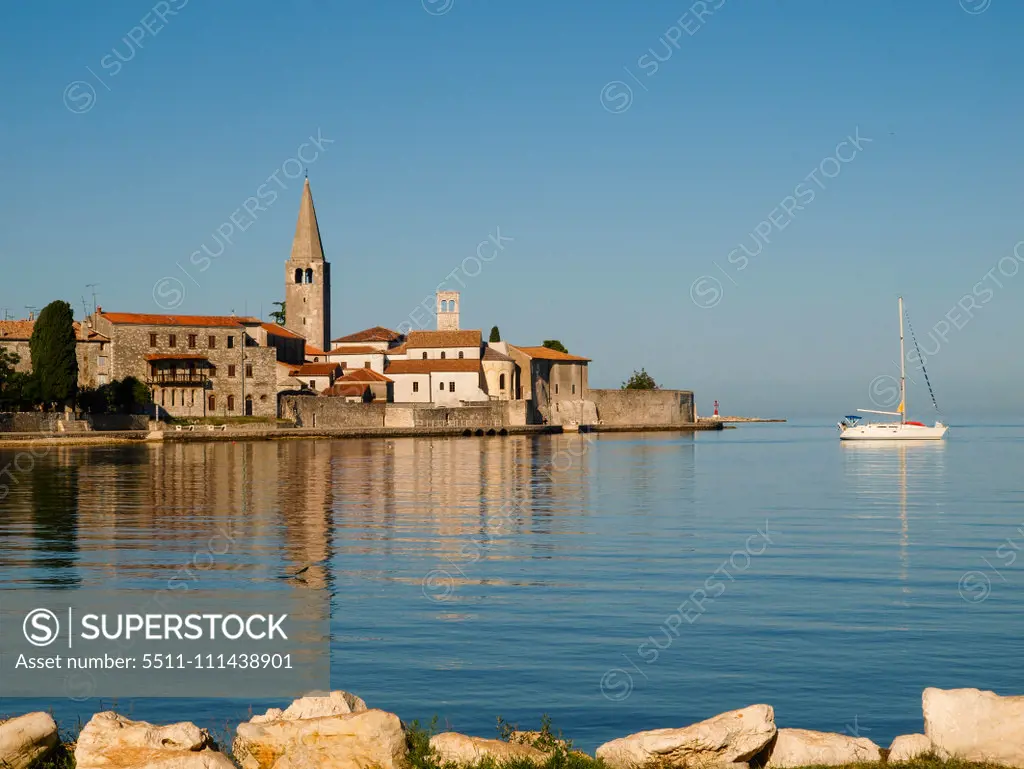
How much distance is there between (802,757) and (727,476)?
3655 centimetres

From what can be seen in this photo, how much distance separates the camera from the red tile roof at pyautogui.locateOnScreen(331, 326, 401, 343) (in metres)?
99.9

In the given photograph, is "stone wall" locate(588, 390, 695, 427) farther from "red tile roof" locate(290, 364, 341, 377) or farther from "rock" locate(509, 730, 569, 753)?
"rock" locate(509, 730, 569, 753)

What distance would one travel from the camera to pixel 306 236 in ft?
332

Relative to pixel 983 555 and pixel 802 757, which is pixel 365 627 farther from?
pixel 983 555

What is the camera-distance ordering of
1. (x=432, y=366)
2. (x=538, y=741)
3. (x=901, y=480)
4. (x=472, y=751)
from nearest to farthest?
(x=472, y=751) → (x=538, y=741) → (x=901, y=480) → (x=432, y=366)

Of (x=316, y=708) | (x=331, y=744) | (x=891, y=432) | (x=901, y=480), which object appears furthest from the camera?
(x=891, y=432)

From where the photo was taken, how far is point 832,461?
56812mm

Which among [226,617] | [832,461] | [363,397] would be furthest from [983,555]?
[363,397]

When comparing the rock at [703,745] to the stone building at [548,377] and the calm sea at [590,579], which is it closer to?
the calm sea at [590,579]

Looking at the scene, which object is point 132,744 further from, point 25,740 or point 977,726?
point 977,726

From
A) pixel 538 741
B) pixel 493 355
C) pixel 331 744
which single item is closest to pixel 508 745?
pixel 538 741

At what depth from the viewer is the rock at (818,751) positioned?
7.75 m

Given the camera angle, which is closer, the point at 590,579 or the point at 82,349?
the point at 590,579

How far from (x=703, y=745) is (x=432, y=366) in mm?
79749
